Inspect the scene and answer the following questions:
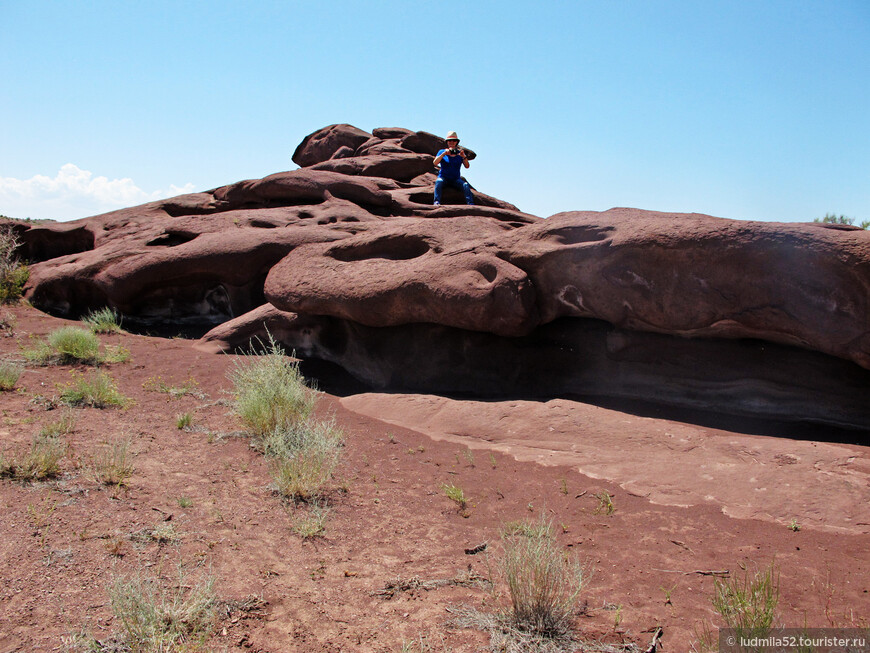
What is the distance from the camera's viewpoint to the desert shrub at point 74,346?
25.0ft

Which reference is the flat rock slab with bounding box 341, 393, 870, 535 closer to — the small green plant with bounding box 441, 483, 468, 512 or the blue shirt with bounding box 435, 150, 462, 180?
the small green plant with bounding box 441, 483, 468, 512

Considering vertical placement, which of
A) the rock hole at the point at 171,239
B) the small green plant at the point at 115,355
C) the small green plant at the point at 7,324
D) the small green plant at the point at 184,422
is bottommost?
the small green plant at the point at 184,422

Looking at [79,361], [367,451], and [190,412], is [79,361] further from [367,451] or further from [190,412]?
[367,451]

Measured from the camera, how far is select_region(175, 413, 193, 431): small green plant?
550 cm

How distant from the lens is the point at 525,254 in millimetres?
6664

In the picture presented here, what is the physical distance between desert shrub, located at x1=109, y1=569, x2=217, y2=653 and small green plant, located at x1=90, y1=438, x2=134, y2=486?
1377mm

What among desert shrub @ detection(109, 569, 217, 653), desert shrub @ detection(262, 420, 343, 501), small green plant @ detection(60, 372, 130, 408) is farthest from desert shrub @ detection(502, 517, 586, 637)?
small green plant @ detection(60, 372, 130, 408)

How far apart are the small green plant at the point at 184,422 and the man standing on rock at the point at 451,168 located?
685 centimetres

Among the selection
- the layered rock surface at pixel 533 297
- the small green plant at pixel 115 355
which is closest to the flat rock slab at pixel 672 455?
the layered rock surface at pixel 533 297

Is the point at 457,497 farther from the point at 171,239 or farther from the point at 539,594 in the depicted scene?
the point at 171,239

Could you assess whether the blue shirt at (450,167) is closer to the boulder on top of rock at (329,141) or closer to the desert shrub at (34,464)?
the boulder on top of rock at (329,141)

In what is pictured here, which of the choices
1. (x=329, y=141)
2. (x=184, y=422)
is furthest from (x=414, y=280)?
(x=329, y=141)

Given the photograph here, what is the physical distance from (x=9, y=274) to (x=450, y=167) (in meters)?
8.73

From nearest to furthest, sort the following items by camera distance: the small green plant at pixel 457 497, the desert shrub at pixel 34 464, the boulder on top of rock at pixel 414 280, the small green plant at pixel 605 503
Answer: the desert shrub at pixel 34 464 → the small green plant at pixel 605 503 → the small green plant at pixel 457 497 → the boulder on top of rock at pixel 414 280
